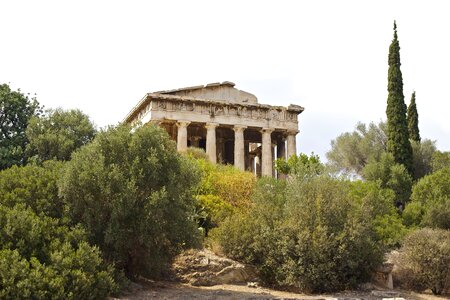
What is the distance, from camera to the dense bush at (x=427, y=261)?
22672 mm

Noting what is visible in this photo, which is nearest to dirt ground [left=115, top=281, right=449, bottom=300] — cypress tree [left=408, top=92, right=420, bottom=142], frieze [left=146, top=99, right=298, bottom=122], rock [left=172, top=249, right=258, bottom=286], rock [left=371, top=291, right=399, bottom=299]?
rock [left=371, top=291, right=399, bottom=299]

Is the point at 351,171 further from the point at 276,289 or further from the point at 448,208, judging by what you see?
the point at 276,289

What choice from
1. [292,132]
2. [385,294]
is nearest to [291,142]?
[292,132]

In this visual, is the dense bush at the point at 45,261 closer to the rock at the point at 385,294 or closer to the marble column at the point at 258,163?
the rock at the point at 385,294

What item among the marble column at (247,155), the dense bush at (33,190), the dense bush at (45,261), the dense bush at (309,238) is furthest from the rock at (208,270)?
the marble column at (247,155)

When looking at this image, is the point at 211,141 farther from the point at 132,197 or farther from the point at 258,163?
the point at 132,197

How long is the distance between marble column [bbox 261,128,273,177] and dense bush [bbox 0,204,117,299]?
21.7 m

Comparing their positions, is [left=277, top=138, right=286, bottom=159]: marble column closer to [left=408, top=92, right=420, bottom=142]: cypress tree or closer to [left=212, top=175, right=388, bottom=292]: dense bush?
[left=408, top=92, right=420, bottom=142]: cypress tree

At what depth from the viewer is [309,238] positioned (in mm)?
21109

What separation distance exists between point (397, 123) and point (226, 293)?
1853 cm

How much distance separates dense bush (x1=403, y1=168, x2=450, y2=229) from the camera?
27547mm

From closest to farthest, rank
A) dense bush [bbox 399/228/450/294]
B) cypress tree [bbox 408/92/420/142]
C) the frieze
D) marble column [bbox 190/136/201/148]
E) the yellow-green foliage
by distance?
dense bush [bbox 399/228/450/294] → the yellow-green foliage → the frieze → cypress tree [bbox 408/92/420/142] → marble column [bbox 190/136/201/148]

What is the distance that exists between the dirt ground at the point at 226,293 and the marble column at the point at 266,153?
17549 millimetres

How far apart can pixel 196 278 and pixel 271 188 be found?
5850mm
